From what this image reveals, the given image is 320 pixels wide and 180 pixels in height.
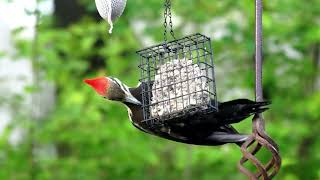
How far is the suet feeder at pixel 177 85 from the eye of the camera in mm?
3082

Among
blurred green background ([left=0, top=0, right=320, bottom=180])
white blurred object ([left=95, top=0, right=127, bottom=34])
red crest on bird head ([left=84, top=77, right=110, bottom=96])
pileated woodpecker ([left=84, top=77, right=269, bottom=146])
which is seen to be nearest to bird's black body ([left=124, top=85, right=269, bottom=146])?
pileated woodpecker ([left=84, top=77, right=269, bottom=146])

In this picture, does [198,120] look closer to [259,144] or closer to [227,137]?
[227,137]

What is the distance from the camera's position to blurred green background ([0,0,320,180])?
5891 mm

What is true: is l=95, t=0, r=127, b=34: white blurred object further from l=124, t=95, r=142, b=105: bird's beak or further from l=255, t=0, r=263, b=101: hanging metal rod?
l=255, t=0, r=263, b=101: hanging metal rod

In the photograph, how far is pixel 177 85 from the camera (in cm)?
319

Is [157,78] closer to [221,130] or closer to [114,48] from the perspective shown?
[221,130]

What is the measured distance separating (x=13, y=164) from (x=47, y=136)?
0.35m

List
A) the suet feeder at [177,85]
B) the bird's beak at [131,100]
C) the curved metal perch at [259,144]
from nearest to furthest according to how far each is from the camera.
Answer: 1. the curved metal perch at [259,144]
2. the suet feeder at [177,85]
3. the bird's beak at [131,100]

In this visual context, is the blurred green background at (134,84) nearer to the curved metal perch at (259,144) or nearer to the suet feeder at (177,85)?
the suet feeder at (177,85)

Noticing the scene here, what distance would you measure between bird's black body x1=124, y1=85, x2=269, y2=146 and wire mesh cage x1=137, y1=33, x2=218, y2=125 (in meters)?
0.03

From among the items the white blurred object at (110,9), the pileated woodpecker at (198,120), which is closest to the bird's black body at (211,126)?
the pileated woodpecker at (198,120)

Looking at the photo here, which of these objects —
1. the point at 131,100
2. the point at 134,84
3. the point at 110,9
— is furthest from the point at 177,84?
the point at 134,84

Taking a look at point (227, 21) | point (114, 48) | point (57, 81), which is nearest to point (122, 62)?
point (114, 48)

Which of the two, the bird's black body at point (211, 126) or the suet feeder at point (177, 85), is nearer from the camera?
the bird's black body at point (211, 126)
